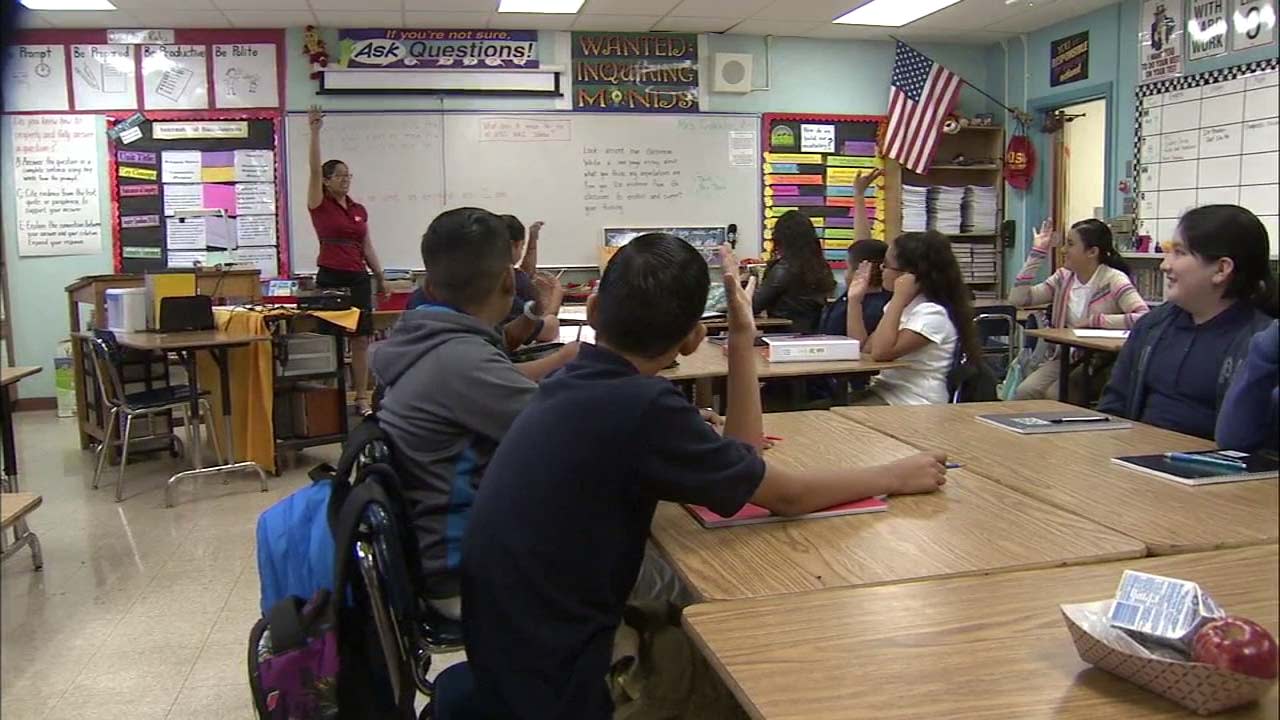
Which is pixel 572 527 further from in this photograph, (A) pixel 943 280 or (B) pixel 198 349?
(B) pixel 198 349

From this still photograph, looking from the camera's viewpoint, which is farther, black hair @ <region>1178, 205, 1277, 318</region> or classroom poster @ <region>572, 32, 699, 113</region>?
classroom poster @ <region>572, 32, 699, 113</region>

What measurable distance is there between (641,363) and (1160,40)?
19.1 feet

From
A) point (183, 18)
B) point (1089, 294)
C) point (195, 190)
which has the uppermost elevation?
point (183, 18)

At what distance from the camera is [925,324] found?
3.18 meters

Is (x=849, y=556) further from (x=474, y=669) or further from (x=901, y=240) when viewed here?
(x=901, y=240)

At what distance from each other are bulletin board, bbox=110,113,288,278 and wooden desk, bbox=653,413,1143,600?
590 centimetres

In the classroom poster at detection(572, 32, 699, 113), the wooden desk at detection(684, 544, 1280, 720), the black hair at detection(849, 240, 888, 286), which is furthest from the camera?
the classroom poster at detection(572, 32, 699, 113)

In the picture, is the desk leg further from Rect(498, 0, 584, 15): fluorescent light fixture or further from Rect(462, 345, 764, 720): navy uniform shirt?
Rect(462, 345, 764, 720): navy uniform shirt

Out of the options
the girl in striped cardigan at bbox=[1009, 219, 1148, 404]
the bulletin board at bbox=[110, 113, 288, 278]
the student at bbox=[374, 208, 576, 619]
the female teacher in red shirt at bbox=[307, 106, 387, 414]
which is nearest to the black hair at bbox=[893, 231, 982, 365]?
the girl in striped cardigan at bbox=[1009, 219, 1148, 404]

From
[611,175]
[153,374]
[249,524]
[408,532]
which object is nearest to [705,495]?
[408,532]

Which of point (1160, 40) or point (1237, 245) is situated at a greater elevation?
point (1160, 40)

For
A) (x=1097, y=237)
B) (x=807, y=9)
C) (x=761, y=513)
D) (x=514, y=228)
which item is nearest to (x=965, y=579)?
(x=761, y=513)

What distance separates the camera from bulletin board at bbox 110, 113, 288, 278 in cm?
660

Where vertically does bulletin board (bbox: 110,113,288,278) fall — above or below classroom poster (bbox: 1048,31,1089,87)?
below
